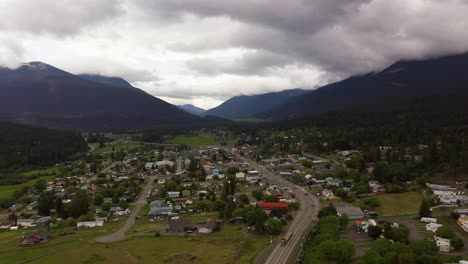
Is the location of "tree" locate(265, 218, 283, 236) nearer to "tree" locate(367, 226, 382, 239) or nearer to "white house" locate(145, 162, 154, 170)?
"tree" locate(367, 226, 382, 239)

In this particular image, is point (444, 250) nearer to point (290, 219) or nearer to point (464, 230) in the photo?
point (464, 230)

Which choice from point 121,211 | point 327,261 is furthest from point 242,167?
point 327,261

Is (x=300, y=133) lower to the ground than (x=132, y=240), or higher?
higher

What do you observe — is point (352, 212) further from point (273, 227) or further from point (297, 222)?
point (273, 227)

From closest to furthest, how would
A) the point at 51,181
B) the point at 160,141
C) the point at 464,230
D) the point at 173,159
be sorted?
the point at 464,230, the point at 51,181, the point at 173,159, the point at 160,141

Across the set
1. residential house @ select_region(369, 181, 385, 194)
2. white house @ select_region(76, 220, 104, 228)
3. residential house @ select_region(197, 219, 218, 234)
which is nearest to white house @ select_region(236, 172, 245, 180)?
residential house @ select_region(369, 181, 385, 194)

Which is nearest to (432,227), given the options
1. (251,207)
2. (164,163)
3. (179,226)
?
(251,207)

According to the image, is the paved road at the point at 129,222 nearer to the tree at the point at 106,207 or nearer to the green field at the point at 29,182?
the tree at the point at 106,207
